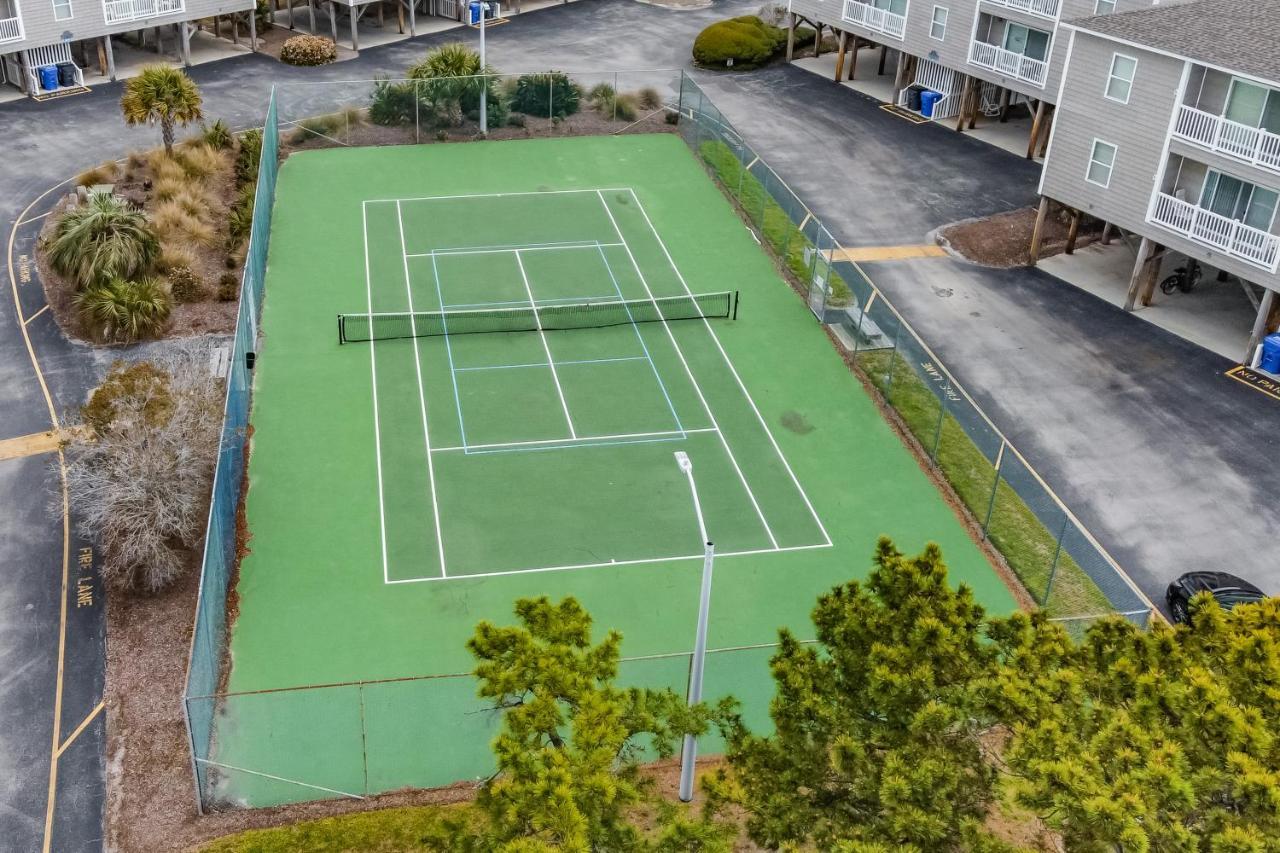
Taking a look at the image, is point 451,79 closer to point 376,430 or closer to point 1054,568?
point 376,430

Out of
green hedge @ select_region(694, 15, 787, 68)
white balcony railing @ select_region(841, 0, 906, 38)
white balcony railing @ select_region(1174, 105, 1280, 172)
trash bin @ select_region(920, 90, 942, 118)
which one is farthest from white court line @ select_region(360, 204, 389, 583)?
white balcony railing @ select_region(841, 0, 906, 38)

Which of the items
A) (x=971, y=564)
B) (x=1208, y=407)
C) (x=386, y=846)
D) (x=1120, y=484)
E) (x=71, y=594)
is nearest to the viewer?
(x=386, y=846)

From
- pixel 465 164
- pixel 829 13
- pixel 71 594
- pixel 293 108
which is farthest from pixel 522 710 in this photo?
pixel 829 13

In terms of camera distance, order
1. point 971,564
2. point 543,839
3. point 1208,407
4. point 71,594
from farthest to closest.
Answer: point 1208,407 → point 971,564 → point 71,594 → point 543,839

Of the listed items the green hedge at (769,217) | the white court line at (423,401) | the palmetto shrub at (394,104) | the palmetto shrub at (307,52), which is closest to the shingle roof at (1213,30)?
the green hedge at (769,217)

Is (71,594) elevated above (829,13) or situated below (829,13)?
below

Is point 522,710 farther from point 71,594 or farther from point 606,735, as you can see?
point 71,594

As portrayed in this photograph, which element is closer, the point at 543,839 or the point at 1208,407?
the point at 543,839

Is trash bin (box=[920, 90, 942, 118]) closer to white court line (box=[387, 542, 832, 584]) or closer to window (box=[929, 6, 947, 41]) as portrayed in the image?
window (box=[929, 6, 947, 41])
